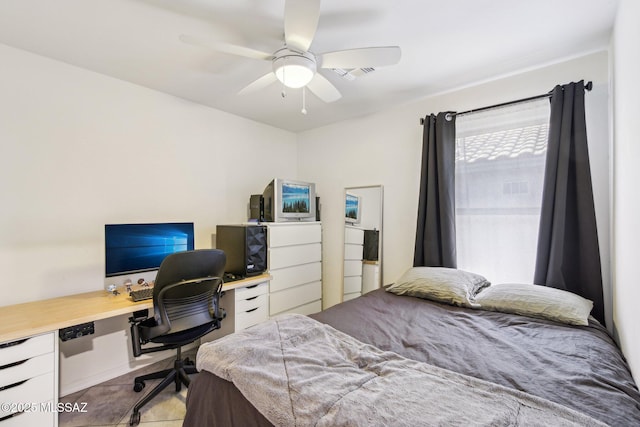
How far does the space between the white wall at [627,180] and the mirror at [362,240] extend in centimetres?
184

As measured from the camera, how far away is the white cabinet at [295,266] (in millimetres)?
2922

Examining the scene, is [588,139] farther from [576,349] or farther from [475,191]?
[576,349]

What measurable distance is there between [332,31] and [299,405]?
→ 197cm

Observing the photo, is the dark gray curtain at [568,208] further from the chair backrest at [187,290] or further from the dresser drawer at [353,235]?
the chair backrest at [187,290]

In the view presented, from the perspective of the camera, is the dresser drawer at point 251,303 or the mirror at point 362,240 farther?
the mirror at point 362,240

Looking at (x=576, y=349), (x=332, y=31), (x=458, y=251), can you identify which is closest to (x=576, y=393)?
(x=576, y=349)

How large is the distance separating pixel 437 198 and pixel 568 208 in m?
0.93

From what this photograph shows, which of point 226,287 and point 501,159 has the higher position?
point 501,159

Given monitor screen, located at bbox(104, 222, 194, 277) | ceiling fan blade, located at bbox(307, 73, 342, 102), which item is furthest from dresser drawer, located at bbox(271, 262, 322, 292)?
ceiling fan blade, located at bbox(307, 73, 342, 102)

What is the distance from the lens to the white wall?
1.15 meters

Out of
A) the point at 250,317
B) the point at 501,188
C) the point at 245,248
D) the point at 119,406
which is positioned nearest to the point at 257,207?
the point at 245,248

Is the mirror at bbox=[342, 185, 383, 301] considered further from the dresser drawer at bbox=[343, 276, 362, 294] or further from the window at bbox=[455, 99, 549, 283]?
the window at bbox=[455, 99, 549, 283]

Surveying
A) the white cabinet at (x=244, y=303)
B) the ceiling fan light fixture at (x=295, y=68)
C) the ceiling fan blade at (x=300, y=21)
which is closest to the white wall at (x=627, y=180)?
the ceiling fan blade at (x=300, y=21)

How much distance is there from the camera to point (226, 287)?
239cm
